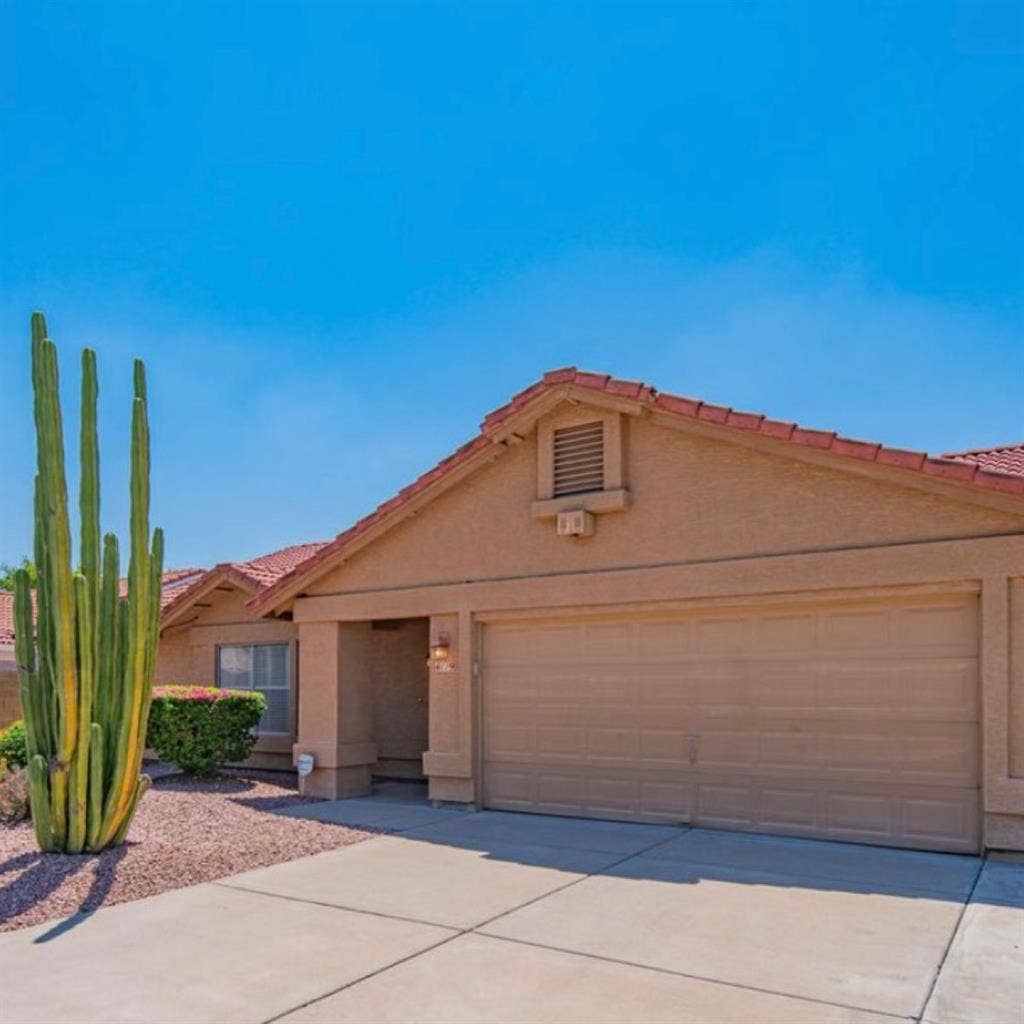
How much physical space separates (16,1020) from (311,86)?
10659 millimetres

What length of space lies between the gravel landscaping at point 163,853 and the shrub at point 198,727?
1.01m

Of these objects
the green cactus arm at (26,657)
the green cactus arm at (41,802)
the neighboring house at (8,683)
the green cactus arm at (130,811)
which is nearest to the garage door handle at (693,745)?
the green cactus arm at (130,811)

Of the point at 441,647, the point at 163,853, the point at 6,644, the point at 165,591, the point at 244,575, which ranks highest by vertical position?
the point at 244,575

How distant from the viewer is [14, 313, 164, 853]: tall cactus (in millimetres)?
8703

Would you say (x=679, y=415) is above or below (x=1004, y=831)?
above

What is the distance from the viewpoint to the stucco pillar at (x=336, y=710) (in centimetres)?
1345

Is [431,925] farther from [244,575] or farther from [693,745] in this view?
[244,575]

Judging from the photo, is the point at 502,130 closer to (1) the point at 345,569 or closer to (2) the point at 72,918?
(1) the point at 345,569

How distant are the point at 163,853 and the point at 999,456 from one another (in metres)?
10.8

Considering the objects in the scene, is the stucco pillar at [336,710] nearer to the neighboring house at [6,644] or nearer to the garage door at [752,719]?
the garage door at [752,719]

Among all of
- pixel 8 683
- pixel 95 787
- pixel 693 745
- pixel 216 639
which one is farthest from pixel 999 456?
pixel 8 683

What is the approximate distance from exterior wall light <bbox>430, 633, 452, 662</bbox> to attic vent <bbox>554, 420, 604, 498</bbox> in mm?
2483

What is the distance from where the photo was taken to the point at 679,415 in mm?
10641

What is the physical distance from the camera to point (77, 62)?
38.3 feet
